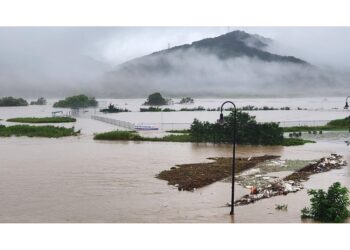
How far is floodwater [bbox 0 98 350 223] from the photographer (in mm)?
6770

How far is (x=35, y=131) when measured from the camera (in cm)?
1156

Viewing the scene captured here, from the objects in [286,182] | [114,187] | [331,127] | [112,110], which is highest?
[112,110]

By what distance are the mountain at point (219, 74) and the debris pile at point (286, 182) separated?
1549 millimetres

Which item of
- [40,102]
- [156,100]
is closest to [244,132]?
[156,100]

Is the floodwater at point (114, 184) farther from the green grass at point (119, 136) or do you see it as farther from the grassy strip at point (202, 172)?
the green grass at point (119, 136)

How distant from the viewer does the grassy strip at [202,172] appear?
8562 millimetres

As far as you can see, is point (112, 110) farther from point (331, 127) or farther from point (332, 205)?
point (331, 127)

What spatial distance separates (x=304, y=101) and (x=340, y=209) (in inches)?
116

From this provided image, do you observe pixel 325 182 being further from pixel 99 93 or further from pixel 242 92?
pixel 99 93

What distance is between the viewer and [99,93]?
8.04 meters

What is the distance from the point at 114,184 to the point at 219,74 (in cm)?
263

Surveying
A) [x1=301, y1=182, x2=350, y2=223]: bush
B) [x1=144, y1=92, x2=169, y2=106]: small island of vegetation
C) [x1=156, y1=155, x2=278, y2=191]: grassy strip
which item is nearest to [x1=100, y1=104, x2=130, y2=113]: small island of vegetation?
[x1=144, y1=92, x2=169, y2=106]: small island of vegetation

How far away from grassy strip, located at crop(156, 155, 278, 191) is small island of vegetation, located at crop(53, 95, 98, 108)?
1.93 m
